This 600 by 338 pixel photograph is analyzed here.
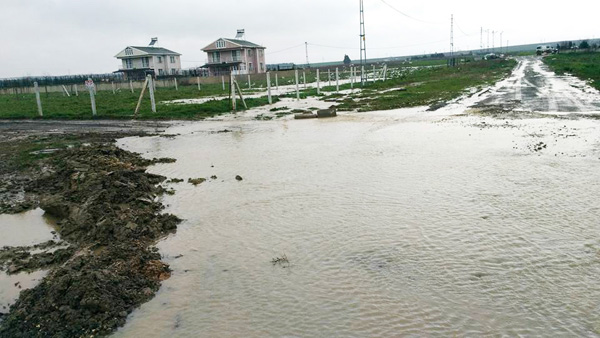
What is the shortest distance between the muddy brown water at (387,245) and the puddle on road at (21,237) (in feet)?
5.34

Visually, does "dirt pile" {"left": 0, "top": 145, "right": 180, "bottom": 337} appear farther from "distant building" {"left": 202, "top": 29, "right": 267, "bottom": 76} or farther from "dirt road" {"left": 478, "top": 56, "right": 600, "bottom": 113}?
"distant building" {"left": 202, "top": 29, "right": 267, "bottom": 76}

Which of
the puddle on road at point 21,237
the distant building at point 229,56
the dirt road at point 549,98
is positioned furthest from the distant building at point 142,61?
the puddle on road at point 21,237

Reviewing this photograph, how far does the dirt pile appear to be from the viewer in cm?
463

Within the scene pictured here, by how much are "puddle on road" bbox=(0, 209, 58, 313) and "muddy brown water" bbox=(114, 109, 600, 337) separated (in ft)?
5.34

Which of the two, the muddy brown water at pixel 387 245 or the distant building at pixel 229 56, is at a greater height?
the distant building at pixel 229 56

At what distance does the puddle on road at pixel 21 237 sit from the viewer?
5.45 meters

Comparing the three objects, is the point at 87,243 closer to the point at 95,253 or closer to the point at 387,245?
the point at 95,253

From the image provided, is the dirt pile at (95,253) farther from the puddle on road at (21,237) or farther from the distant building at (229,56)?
the distant building at (229,56)

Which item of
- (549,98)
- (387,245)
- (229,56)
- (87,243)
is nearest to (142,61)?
(229,56)

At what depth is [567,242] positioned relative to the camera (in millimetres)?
6172

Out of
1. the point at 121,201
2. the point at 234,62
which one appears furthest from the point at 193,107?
the point at 234,62

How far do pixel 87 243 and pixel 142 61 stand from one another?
77.2 metres

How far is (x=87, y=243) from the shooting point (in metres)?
6.71

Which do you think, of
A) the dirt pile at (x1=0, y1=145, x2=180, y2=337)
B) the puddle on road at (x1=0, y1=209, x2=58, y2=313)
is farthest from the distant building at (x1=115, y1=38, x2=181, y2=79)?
the puddle on road at (x1=0, y1=209, x2=58, y2=313)
